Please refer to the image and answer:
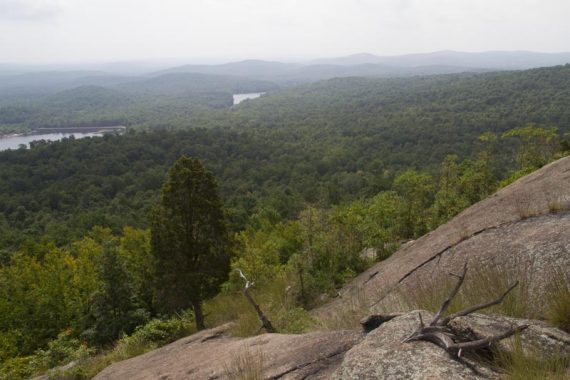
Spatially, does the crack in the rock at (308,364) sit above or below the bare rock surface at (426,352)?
below

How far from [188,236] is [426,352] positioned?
11.4 m

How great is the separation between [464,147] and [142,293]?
75750 mm

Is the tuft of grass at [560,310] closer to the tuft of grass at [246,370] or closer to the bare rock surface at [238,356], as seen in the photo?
the bare rock surface at [238,356]

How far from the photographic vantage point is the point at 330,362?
11.6 ft

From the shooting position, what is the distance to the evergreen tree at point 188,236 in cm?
1320

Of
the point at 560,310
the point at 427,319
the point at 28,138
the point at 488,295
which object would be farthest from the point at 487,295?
the point at 28,138

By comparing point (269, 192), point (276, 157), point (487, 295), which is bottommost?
point (269, 192)

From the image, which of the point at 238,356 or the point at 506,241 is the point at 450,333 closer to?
the point at 238,356

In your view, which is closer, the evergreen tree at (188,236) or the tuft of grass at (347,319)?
the tuft of grass at (347,319)

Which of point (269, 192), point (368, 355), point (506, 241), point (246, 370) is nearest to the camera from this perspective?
point (368, 355)

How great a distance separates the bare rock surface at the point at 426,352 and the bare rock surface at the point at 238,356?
1.92ft

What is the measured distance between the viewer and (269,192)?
75625mm

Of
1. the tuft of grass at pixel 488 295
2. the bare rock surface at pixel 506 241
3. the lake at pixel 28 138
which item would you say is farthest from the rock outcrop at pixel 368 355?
the lake at pixel 28 138

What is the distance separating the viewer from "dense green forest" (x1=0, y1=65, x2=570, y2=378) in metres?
13.2
